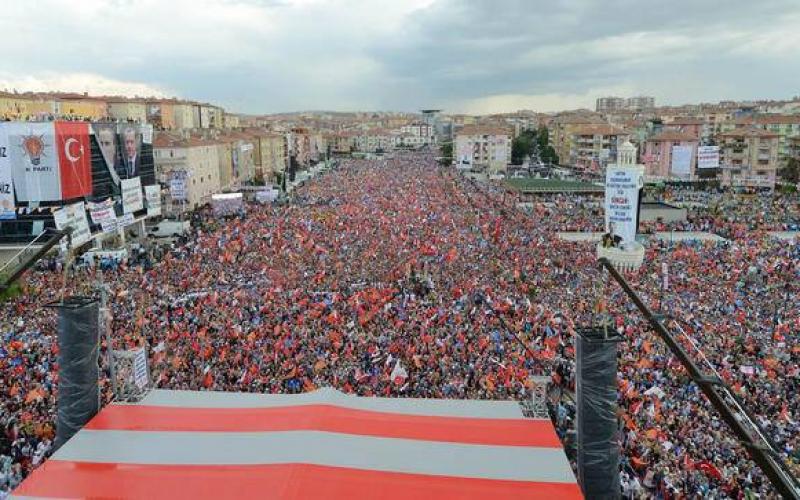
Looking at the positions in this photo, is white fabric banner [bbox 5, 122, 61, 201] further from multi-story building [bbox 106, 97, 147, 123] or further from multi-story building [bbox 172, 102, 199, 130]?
multi-story building [bbox 172, 102, 199, 130]

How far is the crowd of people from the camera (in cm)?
1158

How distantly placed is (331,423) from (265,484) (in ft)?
4.98

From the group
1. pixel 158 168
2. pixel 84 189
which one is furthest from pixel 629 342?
pixel 158 168

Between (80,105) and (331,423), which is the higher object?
(80,105)

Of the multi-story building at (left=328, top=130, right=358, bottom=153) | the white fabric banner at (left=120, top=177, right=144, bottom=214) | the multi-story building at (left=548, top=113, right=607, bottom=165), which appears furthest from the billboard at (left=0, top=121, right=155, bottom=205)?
the multi-story building at (left=328, top=130, right=358, bottom=153)

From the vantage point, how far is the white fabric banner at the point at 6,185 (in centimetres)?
2916

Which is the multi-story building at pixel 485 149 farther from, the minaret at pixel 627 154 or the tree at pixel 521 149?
A: the minaret at pixel 627 154

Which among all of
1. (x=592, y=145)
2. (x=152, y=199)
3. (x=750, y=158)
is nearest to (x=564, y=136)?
(x=592, y=145)

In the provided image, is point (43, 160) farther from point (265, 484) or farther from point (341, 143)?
point (341, 143)

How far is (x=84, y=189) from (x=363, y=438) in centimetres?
2825

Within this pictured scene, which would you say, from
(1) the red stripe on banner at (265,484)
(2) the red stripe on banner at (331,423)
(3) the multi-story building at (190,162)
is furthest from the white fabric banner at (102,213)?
(1) the red stripe on banner at (265,484)

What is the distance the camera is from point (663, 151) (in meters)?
65.1

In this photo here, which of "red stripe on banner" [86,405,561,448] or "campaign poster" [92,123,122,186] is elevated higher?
"campaign poster" [92,123,122,186]

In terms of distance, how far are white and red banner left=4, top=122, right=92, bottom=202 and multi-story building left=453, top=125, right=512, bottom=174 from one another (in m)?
64.8
